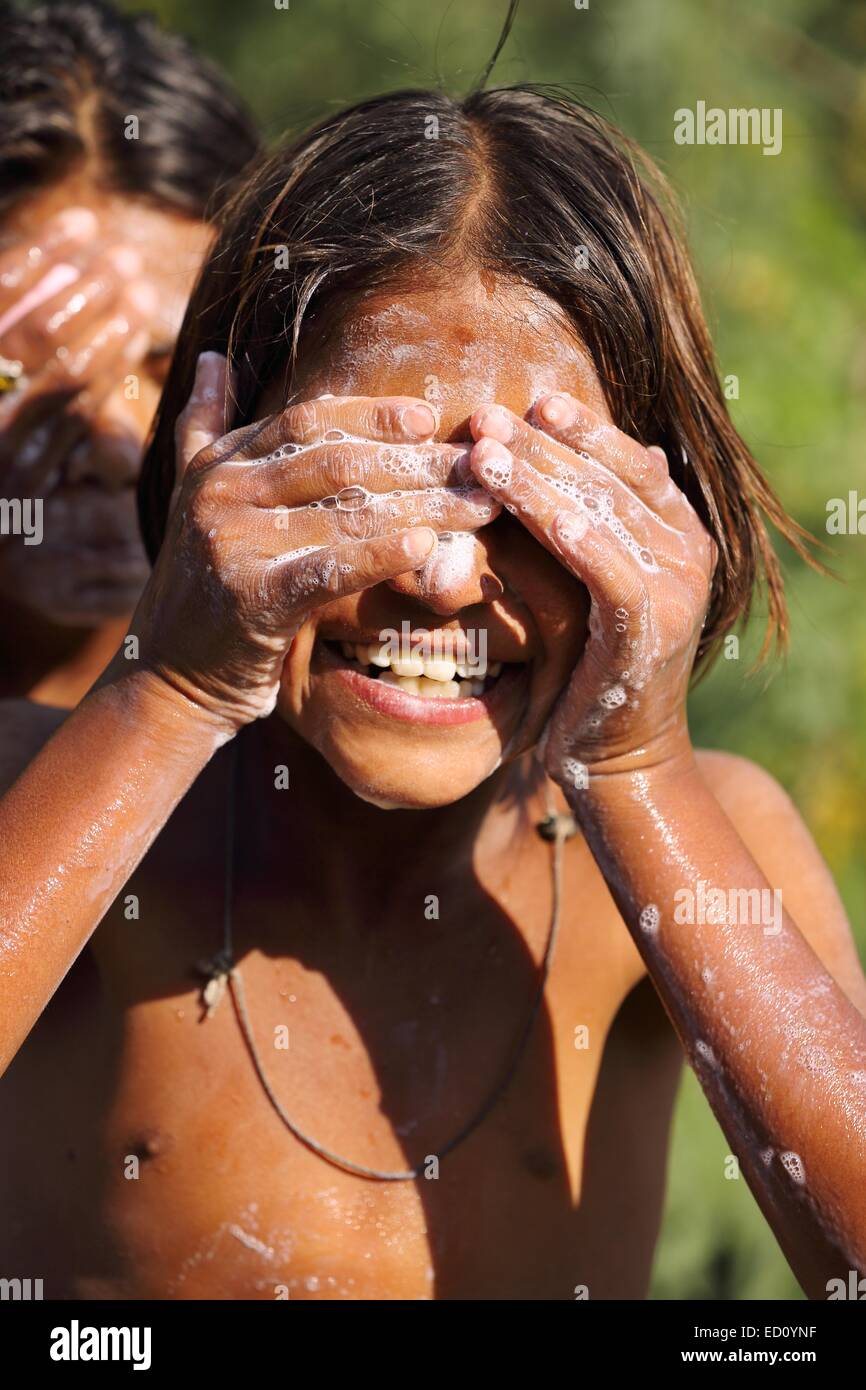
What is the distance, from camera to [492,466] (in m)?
1.60

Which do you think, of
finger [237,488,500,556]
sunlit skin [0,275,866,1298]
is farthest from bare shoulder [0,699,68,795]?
finger [237,488,500,556]

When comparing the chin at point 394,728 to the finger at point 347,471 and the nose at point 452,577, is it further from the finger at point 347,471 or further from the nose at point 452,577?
the finger at point 347,471

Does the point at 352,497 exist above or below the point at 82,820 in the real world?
above

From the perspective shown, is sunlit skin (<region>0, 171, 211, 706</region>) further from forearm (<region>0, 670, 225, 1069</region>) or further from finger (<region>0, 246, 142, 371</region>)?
forearm (<region>0, 670, 225, 1069</region>)

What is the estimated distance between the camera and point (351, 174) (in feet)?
6.21

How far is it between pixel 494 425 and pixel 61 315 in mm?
1446

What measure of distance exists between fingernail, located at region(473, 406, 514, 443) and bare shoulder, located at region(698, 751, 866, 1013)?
72 centimetres

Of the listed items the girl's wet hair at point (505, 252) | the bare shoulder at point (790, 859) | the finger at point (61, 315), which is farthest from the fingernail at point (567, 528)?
the finger at point (61, 315)

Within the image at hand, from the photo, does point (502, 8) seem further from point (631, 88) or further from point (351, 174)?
point (351, 174)

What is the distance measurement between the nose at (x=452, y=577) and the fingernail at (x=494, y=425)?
11 cm

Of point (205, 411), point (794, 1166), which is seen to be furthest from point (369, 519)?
point (794, 1166)

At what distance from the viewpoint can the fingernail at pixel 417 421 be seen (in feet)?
5.32

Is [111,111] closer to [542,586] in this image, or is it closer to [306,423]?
[306,423]
